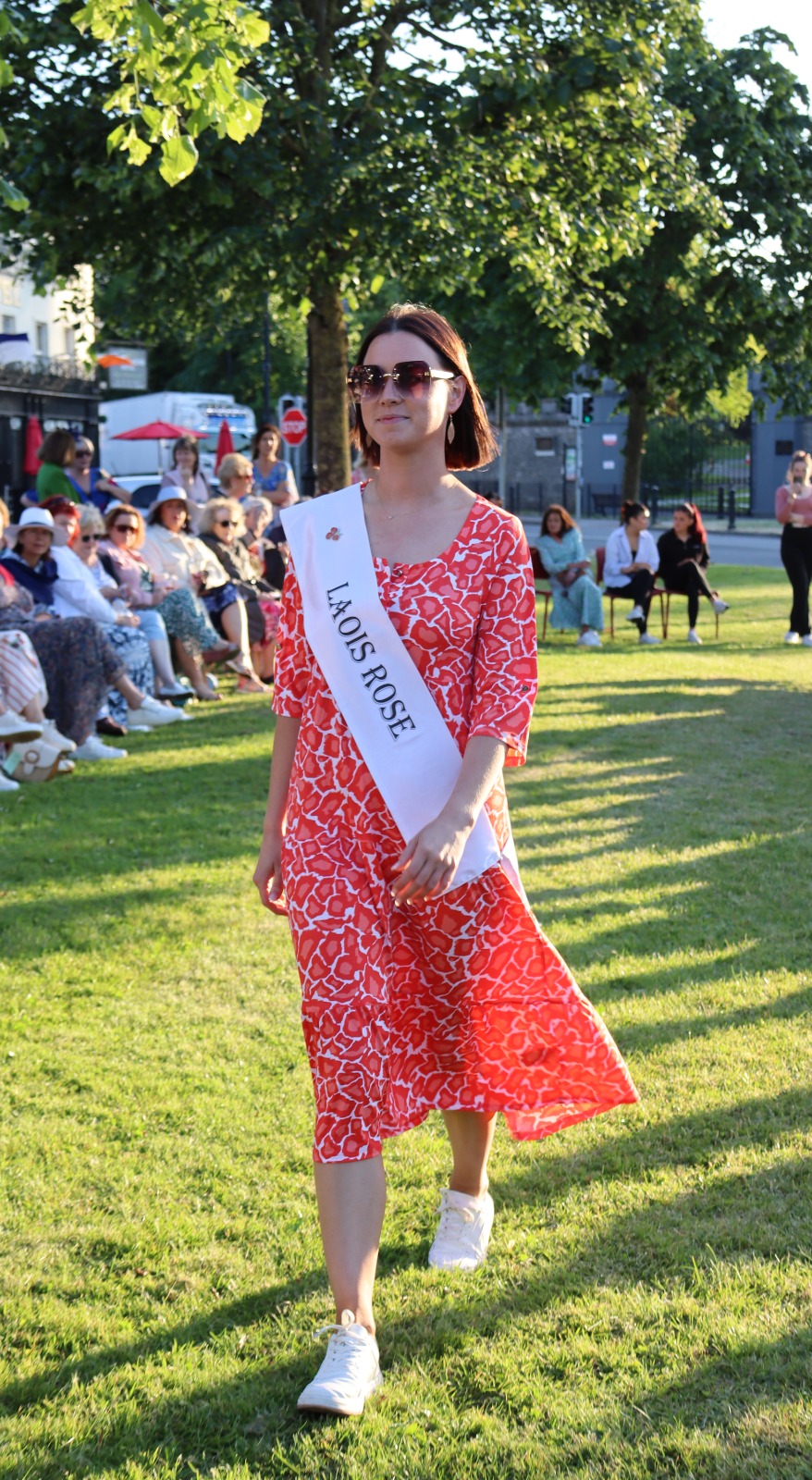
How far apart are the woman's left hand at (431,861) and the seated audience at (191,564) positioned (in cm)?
951

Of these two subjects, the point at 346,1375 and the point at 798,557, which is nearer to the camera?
the point at 346,1375

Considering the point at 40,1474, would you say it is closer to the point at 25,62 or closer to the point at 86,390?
the point at 25,62

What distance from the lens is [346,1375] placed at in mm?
2887

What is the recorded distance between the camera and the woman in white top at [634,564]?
1741cm

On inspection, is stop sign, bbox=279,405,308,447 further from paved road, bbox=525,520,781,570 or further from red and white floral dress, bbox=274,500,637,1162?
red and white floral dress, bbox=274,500,637,1162

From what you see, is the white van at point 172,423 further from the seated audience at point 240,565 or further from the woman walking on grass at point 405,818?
the woman walking on grass at point 405,818

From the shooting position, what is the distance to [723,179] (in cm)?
2062

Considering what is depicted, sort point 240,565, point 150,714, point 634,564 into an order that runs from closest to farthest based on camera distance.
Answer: point 150,714
point 240,565
point 634,564

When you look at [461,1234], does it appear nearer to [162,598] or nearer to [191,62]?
[191,62]

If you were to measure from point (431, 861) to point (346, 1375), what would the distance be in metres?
0.97

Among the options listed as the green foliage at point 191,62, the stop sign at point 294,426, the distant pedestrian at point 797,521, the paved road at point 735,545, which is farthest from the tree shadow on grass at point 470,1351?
the stop sign at point 294,426

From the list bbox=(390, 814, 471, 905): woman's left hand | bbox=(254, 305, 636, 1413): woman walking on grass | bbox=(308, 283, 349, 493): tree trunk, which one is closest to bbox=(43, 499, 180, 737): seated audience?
bbox=(308, 283, 349, 493): tree trunk

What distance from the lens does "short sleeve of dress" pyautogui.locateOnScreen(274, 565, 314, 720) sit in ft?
10.8

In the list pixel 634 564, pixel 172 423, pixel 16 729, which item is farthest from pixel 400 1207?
pixel 172 423
